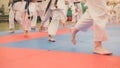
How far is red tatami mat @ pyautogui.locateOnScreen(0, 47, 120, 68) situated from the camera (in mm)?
2756

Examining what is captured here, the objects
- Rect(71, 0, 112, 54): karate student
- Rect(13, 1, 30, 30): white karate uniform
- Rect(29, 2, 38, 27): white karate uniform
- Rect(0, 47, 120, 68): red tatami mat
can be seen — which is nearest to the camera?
Rect(0, 47, 120, 68): red tatami mat

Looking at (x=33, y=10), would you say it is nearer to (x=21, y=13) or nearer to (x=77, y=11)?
(x=21, y=13)

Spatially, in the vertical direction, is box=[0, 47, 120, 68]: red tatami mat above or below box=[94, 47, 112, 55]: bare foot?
below

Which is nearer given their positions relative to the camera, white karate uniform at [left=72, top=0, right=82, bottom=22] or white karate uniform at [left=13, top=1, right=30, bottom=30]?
white karate uniform at [left=13, top=1, right=30, bottom=30]

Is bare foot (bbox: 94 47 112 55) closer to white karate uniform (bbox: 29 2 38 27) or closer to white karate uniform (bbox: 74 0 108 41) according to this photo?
white karate uniform (bbox: 74 0 108 41)

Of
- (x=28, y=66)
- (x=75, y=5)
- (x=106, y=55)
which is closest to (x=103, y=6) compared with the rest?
(x=106, y=55)

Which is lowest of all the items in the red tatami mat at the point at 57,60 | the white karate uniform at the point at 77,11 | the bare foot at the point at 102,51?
the red tatami mat at the point at 57,60

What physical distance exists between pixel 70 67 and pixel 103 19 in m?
1.10

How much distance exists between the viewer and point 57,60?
3.08 metres

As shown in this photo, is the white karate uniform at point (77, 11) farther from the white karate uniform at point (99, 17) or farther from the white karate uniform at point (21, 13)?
the white karate uniform at point (99, 17)

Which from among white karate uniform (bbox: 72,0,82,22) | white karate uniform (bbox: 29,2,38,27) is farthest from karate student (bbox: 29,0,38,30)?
white karate uniform (bbox: 72,0,82,22)

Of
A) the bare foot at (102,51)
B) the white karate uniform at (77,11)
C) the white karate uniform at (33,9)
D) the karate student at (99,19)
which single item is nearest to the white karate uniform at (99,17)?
the karate student at (99,19)

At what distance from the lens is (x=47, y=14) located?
5395 mm

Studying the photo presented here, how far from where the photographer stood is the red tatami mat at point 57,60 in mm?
2756
